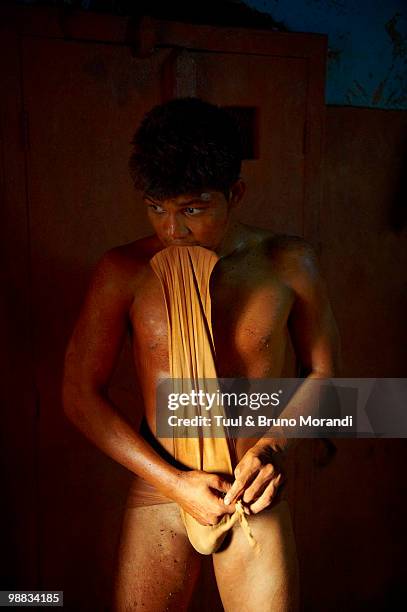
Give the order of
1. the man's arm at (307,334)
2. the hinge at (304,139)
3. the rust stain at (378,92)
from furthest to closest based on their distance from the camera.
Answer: the rust stain at (378,92)
the hinge at (304,139)
the man's arm at (307,334)

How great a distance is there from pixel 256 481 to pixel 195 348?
295 mm

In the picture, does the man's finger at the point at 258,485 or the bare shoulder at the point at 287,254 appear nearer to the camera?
the man's finger at the point at 258,485

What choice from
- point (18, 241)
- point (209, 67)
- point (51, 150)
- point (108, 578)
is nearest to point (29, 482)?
point (108, 578)

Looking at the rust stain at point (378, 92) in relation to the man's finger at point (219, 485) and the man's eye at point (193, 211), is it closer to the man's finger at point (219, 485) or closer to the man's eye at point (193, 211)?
the man's eye at point (193, 211)

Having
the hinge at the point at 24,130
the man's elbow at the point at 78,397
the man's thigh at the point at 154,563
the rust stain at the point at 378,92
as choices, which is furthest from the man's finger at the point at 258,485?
the rust stain at the point at 378,92

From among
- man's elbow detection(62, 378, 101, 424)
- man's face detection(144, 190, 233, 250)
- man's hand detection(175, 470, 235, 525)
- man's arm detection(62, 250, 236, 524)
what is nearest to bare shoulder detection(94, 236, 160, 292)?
man's arm detection(62, 250, 236, 524)

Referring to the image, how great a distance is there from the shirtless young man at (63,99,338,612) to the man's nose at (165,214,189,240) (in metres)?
0.02

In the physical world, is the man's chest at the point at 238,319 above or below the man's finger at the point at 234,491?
above

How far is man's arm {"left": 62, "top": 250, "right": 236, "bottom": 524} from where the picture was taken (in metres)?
1.37

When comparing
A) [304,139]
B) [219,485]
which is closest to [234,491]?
[219,485]

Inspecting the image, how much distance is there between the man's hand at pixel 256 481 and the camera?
1319 mm

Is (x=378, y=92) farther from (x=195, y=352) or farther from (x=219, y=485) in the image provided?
(x=219, y=485)

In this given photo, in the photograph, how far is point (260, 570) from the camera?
1.39 m

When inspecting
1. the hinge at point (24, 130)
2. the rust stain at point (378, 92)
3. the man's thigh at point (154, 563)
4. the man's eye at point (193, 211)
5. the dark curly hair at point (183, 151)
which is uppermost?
the rust stain at point (378, 92)
